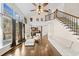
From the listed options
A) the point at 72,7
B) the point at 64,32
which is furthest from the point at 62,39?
the point at 72,7

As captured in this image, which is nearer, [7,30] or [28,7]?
[7,30]

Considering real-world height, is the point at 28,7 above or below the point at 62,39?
above

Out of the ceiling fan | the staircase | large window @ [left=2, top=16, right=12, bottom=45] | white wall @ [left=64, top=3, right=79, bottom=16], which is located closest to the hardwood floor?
the staircase

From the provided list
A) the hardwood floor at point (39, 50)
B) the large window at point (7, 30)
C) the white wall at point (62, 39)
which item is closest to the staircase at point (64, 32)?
the white wall at point (62, 39)

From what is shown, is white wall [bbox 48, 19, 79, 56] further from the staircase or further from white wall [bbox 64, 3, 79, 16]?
white wall [bbox 64, 3, 79, 16]

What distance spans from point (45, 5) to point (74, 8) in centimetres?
64

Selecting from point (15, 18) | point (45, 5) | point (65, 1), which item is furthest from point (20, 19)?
point (65, 1)

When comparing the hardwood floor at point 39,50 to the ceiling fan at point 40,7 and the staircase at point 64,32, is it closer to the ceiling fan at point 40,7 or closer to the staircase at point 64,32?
the staircase at point 64,32

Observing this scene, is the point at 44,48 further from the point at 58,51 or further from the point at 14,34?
the point at 14,34

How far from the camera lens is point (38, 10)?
9.15 ft

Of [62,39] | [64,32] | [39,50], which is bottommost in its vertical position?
[39,50]

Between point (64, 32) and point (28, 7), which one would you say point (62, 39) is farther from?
point (28, 7)

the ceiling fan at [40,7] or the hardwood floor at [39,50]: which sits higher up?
the ceiling fan at [40,7]

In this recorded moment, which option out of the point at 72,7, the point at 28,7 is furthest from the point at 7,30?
the point at 72,7
